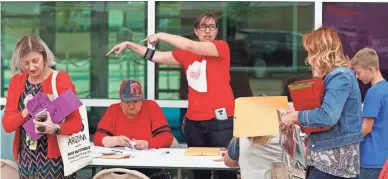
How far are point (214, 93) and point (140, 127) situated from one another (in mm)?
602

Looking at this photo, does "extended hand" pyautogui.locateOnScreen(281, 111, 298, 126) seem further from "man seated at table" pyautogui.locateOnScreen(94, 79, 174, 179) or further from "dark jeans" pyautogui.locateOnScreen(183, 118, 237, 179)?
"man seated at table" pyautogui.locateOnScreen(94, 79, 174, 179)

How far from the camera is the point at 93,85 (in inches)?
261

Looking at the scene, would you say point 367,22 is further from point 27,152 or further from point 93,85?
point 27,152

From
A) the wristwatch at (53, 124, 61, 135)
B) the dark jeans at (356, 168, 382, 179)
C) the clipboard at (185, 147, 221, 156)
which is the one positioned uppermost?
the wristwatch at (53, 124, 61, 135)

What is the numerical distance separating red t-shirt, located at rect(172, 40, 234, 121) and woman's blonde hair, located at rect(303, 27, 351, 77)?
1.90 m

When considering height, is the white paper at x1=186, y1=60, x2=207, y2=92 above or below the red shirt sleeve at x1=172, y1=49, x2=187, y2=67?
below

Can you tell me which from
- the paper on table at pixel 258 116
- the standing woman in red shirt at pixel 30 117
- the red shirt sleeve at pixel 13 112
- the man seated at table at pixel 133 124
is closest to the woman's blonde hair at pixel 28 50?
the standing woman in red shirt at pixel 30 117

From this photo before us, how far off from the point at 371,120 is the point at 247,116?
1.04 m

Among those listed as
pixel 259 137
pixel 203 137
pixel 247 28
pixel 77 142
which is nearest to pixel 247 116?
pixel 259 137

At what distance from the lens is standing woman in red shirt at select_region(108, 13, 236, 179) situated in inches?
216

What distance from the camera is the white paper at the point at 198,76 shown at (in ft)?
18.3

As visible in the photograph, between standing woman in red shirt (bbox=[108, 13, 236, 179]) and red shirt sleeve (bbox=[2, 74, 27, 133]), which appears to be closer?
red shirt sleeve (bbox=[2, 74, 27, 133])

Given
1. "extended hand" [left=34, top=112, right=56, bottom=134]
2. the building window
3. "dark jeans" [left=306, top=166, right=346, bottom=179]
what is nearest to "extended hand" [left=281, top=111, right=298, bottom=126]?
"dark jeans" [left=306, top=166, right=346, bottom=179]

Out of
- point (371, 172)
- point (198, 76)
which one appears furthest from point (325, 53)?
point (198, 76)
